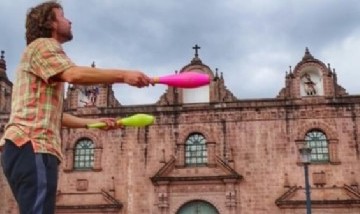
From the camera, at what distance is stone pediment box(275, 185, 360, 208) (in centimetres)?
2088

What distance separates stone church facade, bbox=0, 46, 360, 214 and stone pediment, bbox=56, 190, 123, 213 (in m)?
0.04

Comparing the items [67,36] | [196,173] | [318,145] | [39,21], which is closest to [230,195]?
[196,173]

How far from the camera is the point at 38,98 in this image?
3375 millimetres

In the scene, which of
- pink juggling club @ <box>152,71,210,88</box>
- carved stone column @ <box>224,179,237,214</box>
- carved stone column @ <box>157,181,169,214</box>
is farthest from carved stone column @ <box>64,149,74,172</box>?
pink juggling club @ <box>152,71,210,88</box>

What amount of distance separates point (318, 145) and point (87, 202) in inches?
380

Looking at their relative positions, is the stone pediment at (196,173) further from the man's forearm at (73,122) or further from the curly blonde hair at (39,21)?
the curly blonde hair at (39,21)

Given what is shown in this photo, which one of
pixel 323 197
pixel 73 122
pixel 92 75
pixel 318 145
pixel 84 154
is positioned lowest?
pixel 323 197

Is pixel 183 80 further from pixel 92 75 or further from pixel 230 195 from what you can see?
pixel 230 195

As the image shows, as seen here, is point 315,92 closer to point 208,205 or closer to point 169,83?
point 208,205

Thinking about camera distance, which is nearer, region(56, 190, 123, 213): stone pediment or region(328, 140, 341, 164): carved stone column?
region(328, 140, 341, 164): carved stone column

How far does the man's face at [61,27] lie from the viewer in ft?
11.6

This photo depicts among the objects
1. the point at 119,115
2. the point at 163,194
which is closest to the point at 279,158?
the point at 163,194

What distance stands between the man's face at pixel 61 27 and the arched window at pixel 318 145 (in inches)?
758

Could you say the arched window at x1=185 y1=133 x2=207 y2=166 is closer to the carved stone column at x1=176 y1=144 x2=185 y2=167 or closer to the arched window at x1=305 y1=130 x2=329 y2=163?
the carved stone column at x1=176 y1=144 x2=185 y2=167
